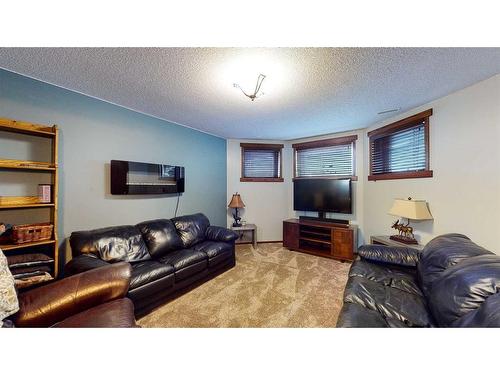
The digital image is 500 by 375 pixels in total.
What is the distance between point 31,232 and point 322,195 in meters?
3.85

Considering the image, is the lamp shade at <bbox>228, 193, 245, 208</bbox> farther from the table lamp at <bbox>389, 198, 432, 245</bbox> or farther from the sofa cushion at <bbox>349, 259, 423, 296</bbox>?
the table lamp at <bbox>389, 198, 432, 245</bbox>

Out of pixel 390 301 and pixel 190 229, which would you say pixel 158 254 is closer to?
pixel 190 229

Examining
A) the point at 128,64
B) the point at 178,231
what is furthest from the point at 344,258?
the point at 128,64

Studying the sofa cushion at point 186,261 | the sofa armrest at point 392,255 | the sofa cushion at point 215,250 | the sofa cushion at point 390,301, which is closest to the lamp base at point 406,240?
the sofa armrest at point 392,255

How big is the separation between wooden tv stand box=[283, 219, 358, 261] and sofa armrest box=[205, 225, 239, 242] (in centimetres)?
127

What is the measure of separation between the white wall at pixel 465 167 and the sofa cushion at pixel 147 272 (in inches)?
123

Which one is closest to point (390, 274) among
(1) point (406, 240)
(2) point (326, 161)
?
(1) point (406, 240)

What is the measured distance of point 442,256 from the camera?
1.45 m

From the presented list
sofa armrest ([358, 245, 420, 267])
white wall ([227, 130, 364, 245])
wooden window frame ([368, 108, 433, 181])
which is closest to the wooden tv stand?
white wall ([227, 130, 364, 245])

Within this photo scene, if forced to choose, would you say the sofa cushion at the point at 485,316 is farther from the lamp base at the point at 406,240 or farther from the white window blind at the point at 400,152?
the white window blind at the point at 400,152

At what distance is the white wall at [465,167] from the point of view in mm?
1724

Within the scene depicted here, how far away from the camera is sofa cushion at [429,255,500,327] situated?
934 mm

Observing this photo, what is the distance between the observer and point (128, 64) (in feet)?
5.09
